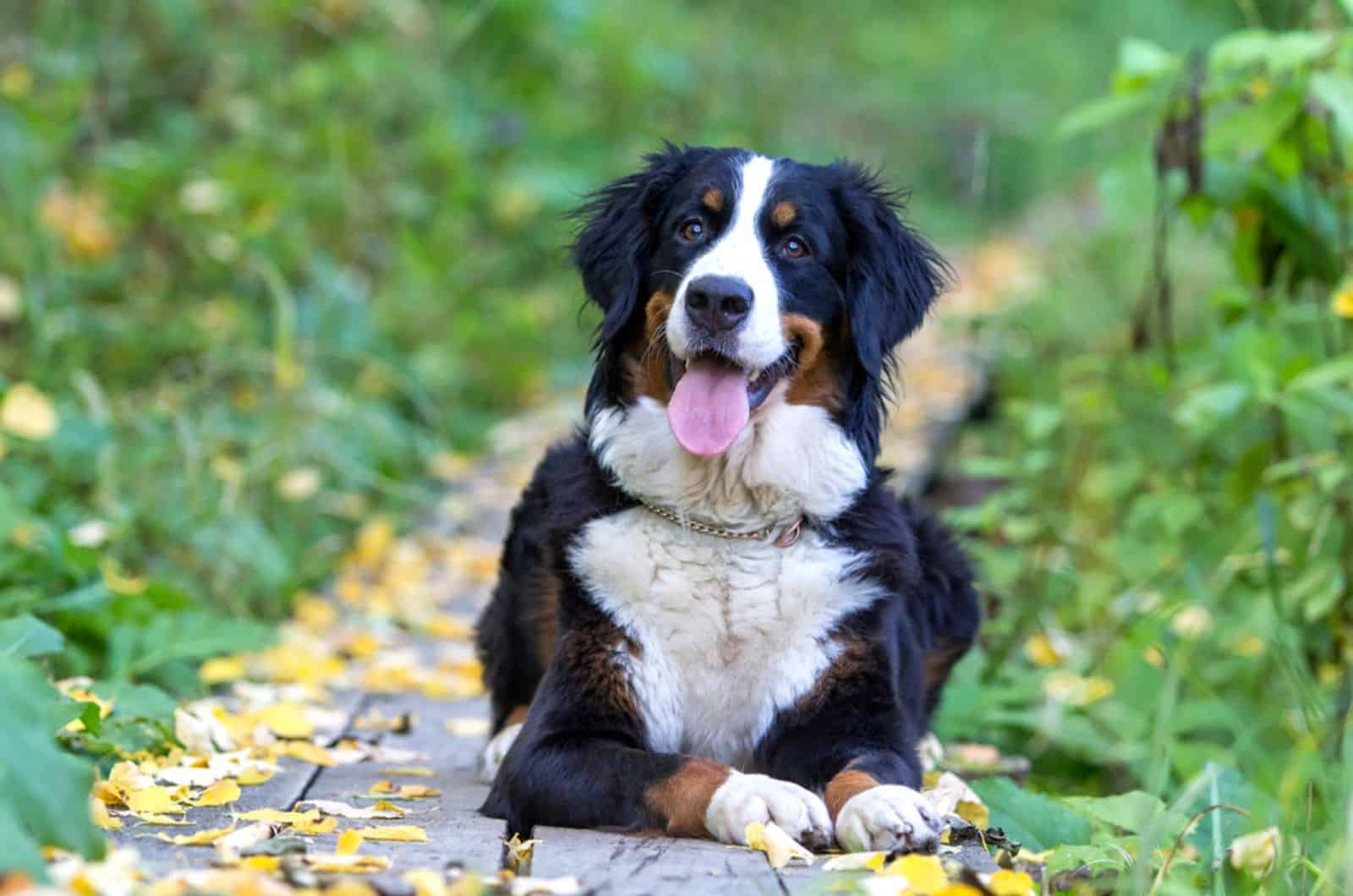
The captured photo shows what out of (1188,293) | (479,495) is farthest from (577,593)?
(1188,293)

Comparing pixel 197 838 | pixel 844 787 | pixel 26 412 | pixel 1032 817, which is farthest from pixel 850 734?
pixel 26 412

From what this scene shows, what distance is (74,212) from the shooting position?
6.88m

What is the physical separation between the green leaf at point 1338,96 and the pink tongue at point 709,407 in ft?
5.62

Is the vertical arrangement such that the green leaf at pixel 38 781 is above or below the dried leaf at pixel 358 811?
above

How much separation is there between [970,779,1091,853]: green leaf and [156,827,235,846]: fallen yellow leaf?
4.95ft

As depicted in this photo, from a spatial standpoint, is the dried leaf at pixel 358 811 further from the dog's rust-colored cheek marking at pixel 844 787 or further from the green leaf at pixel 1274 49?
the green leaf at pixel 1274 49

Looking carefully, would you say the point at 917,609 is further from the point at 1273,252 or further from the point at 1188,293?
the point at 1188,293

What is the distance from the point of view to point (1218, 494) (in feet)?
16.5

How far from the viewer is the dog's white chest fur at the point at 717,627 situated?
10.6ft

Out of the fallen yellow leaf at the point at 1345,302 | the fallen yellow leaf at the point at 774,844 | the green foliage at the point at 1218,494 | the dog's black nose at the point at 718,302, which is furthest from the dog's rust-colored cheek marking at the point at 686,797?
the fallen yellow leaf at the point at 1345,302

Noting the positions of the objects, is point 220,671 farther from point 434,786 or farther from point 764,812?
point 764,812

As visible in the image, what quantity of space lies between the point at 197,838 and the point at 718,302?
140cm

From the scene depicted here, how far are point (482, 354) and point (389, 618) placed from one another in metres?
3.49

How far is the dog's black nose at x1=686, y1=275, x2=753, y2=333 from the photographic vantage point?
3.16m
